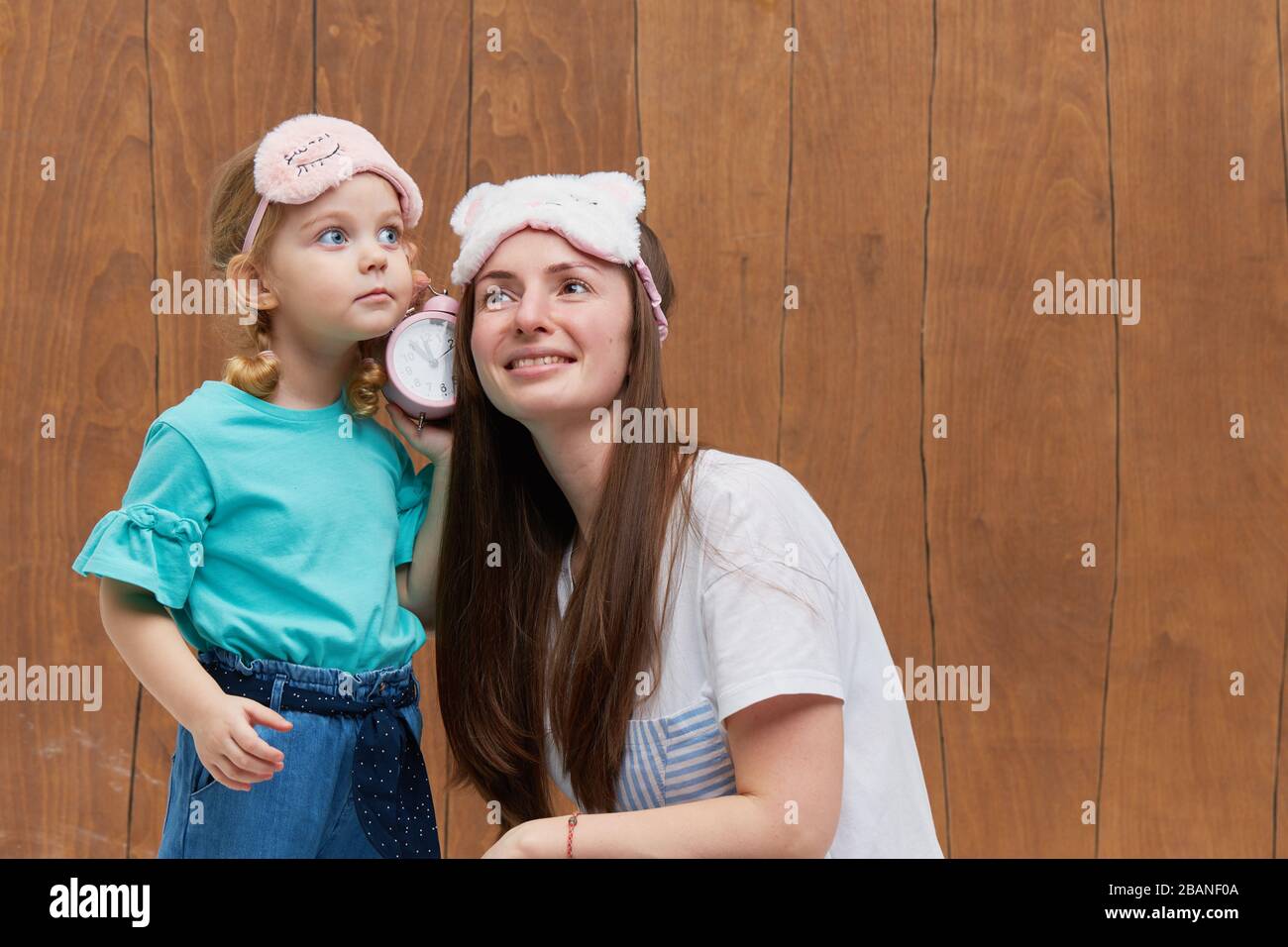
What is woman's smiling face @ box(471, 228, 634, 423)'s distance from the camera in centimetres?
118

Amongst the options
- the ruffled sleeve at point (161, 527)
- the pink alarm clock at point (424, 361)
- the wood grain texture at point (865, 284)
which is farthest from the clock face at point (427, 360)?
the wood grain texture at point (865, 284)

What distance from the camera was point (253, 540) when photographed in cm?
115

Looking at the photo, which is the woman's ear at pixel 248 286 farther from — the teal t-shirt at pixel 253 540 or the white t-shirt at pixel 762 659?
the white t-shirt at pixel 762 659

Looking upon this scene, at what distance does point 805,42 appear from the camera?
1.93m

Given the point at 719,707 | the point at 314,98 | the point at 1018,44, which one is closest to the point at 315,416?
the point at 719,707

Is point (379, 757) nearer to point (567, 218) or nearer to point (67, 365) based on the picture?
point (567, 218)

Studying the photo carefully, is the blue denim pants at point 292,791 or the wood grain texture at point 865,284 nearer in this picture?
the blue denim pants at point 292,791

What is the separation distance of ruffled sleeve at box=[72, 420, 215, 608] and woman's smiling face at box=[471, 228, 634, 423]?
28 cm

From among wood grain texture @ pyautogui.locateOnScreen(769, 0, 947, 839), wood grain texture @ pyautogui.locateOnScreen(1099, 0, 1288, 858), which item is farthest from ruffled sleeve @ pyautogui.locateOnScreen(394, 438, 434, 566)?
wood grain texture @ pyautogui.locateOnScreen(1099, 0, 1288, 858)

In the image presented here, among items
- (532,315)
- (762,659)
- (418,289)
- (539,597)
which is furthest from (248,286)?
(762,659)

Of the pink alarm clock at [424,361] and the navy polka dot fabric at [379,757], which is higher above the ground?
the pink alarm clock at [424,361]

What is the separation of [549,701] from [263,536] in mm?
310

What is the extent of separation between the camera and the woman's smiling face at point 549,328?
118 cm

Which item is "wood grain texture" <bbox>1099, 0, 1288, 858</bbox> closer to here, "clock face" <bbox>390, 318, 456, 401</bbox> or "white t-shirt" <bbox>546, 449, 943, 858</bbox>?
"white t-shirt" <bbox>546, 449, 943, 858</bbox>
